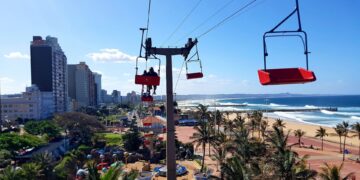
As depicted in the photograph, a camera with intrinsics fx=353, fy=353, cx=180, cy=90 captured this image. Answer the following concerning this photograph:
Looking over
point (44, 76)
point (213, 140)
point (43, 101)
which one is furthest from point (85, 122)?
→ point (44, 76)

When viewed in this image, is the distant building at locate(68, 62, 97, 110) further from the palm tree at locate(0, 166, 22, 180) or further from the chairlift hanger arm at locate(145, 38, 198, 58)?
the chairlift hanger arm at locate(145, 38, 198, 58)

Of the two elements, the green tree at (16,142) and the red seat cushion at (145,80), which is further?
the green tree at (16,142)

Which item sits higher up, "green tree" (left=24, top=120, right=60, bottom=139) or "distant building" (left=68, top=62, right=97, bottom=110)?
"distant building" (left=68, top=62, right=97, bottom=110)

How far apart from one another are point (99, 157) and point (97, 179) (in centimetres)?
3189

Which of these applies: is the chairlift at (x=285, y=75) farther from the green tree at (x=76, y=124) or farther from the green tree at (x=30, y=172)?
the green tree at (x=76, y=124)

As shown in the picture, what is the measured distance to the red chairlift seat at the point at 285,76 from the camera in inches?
300

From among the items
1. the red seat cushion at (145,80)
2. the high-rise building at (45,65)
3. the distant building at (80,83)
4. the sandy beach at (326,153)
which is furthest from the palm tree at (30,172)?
the distant building at (80,83)

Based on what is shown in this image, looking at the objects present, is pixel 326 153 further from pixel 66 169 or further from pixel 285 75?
pixel 285 75

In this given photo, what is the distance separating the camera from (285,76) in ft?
25.8

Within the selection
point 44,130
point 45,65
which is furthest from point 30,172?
point 45,65

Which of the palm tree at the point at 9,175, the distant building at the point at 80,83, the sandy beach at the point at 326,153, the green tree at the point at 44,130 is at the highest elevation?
the distant building at the point at 80,83

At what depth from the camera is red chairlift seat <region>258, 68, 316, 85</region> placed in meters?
7.61

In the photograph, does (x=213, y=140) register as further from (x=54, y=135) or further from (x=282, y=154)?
(x=54, y=135)

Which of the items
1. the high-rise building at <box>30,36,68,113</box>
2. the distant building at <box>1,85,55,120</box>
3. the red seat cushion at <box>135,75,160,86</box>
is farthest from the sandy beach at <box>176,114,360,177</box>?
the high-rise building at <box>30,36,68,113</box>
